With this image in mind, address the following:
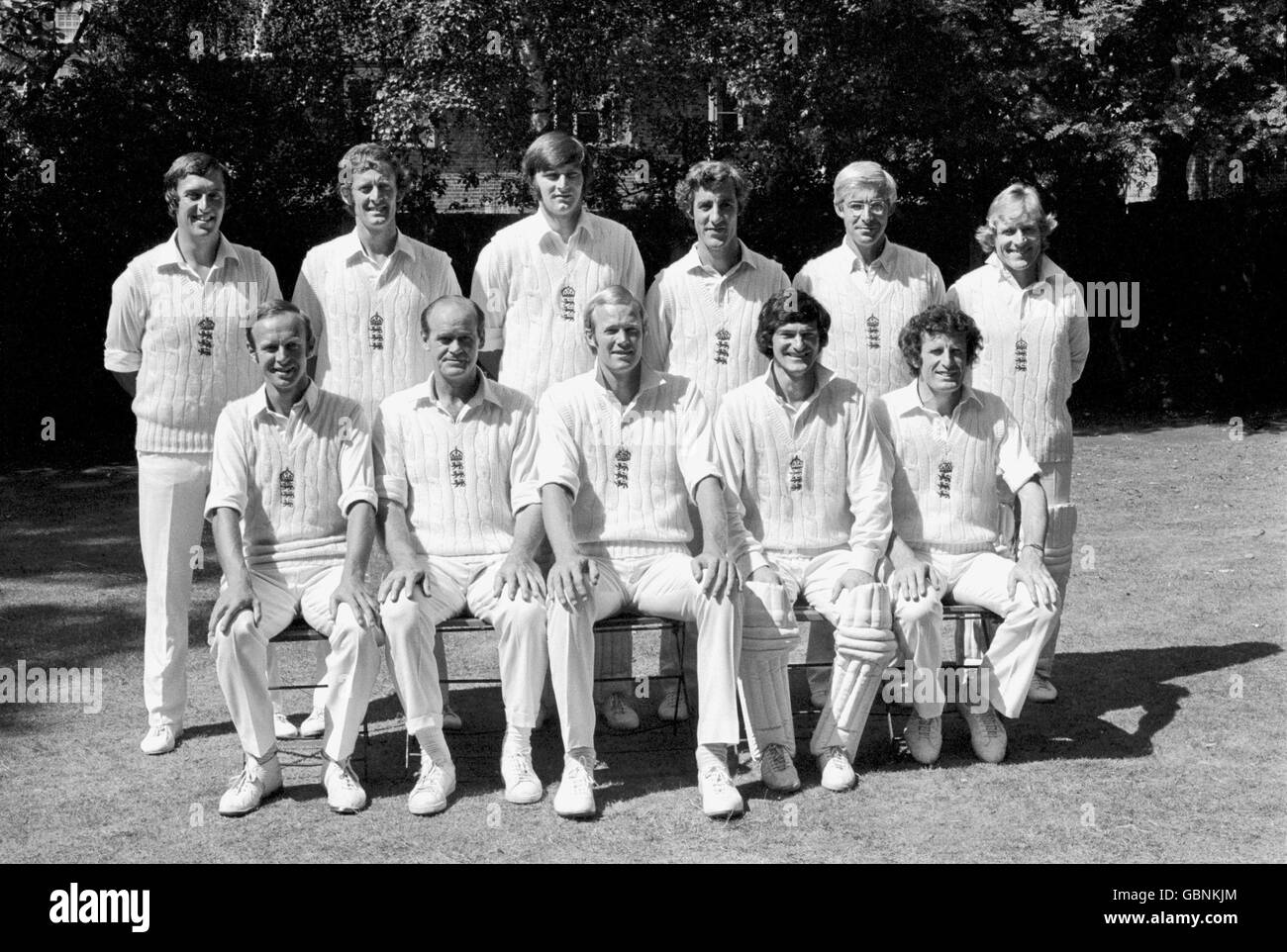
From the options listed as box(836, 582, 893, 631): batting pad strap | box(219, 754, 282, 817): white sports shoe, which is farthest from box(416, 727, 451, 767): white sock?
box(836, 582, 893, 631): batting pad strap

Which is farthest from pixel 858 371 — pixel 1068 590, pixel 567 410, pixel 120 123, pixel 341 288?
pixel 120 123

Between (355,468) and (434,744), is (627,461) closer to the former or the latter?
(355,468)

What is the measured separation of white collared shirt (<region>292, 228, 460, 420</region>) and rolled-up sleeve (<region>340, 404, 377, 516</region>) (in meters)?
0.36

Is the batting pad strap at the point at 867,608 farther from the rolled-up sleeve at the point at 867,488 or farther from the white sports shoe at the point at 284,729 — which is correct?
the white sports shoe at the point at 284,729

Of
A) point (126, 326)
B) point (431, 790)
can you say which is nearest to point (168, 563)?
point (126, 326)

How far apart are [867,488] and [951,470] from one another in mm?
370

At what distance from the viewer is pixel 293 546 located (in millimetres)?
5340

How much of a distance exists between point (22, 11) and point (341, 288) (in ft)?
29.8

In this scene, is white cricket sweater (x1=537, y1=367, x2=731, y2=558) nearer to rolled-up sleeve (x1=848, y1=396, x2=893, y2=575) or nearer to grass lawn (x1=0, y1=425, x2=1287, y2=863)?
rolled-up sleeve (x1=848, y1=396, x2=893, y2=575)

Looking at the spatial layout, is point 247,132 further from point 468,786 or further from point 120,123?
point 468,786

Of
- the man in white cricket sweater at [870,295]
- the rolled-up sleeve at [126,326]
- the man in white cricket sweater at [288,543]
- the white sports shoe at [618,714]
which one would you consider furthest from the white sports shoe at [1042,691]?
the rolled-up sleeve at [126,326]

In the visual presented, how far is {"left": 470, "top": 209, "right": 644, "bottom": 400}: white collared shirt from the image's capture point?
19.1 ft

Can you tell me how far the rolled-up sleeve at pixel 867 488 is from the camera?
537cm

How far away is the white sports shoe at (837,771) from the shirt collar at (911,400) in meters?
1.29
